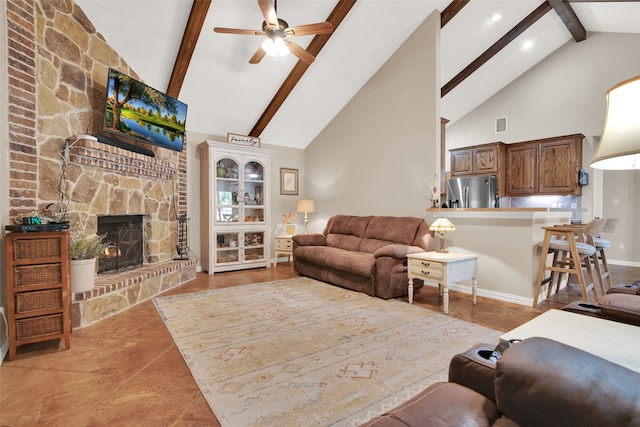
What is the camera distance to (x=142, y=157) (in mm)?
3730

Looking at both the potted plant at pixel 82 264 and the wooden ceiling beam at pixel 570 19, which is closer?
the potted plant at pixel 82 264

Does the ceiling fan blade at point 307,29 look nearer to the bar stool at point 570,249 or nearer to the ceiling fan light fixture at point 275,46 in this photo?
the ceiling fan light fixture at point 275,46

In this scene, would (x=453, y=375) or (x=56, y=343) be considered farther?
(x=56, y=343)

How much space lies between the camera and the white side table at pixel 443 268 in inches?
119

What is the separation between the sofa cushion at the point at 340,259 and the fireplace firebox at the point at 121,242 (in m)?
2.15

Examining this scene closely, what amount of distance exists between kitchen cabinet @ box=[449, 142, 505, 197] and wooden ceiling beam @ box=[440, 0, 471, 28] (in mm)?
2792

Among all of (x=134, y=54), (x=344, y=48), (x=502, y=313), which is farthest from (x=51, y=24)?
(x=502, y=313)

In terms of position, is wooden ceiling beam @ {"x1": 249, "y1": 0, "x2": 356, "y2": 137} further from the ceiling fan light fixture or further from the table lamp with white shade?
the table lamp with white shade

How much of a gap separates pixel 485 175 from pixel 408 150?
2653mm

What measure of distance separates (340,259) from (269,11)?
2.76 m

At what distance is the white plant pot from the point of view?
106 inches

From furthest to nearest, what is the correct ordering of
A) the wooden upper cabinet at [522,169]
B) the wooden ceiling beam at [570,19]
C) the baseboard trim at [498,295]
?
the wooden upper cabinet at [522,169] < the wooden ceiling beam at [570,19] < the baseboard trim at [498,295]

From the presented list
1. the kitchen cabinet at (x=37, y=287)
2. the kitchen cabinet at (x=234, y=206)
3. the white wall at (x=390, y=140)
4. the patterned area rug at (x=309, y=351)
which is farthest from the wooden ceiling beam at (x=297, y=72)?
the kitchen cabinet at (x=37, y=287)

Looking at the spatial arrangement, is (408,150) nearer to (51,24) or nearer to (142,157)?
(142,157)
